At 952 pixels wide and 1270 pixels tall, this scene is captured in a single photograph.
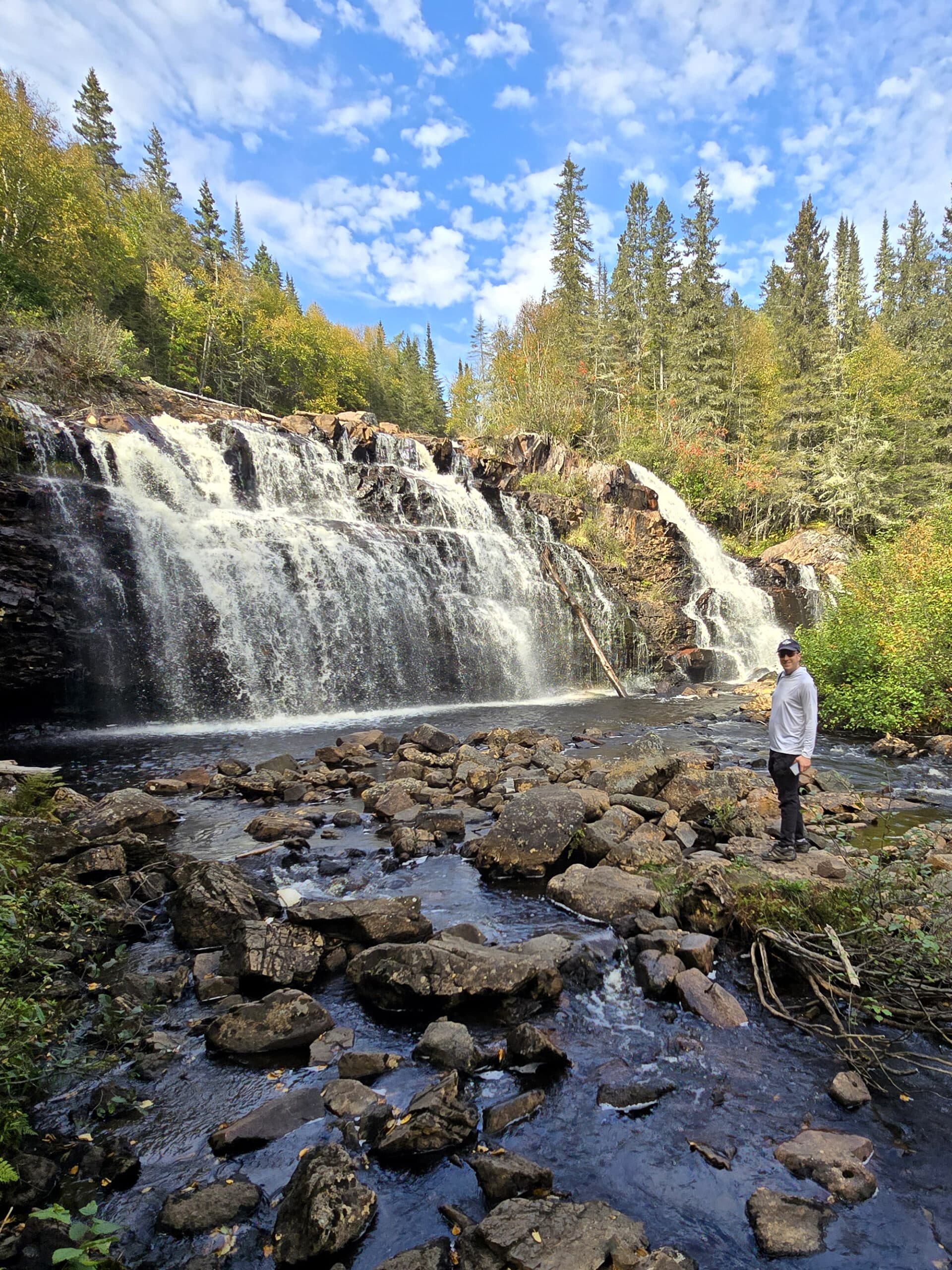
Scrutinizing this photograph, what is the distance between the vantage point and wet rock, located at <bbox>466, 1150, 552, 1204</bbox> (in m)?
2.75

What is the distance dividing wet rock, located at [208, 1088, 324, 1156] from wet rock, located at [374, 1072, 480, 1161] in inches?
17.9

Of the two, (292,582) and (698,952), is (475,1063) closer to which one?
(698,952)

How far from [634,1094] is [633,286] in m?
49.8

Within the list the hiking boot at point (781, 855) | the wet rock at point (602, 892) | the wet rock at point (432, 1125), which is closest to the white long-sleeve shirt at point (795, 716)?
the hiking boot at point (781, 855)

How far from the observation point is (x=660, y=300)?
42.1 meters

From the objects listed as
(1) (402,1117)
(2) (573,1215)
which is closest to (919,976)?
(2) (573,1215)

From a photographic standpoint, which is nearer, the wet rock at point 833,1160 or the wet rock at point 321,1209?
the wet rock at point 321,1209

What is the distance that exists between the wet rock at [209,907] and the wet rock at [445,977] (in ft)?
3.90

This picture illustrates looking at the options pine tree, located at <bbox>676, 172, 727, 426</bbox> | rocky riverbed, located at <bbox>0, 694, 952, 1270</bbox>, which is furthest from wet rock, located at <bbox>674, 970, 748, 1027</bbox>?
pine tree, located at <bbox>676, 172, 727, 426</bbox>

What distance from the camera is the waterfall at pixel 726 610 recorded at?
22250 millimetres

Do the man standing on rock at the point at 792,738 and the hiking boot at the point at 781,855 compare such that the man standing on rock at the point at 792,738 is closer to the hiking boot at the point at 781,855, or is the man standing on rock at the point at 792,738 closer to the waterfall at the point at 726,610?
the hiking boot at the point at 781,855

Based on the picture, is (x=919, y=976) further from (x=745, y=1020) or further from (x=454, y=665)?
(x=454, y=665)

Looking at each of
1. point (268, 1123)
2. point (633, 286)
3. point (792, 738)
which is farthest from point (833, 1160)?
point (633, 286)

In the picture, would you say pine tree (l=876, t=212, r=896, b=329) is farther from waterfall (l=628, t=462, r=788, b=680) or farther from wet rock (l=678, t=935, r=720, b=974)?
wet rock (l=678, t=935, r=720, b=974)
